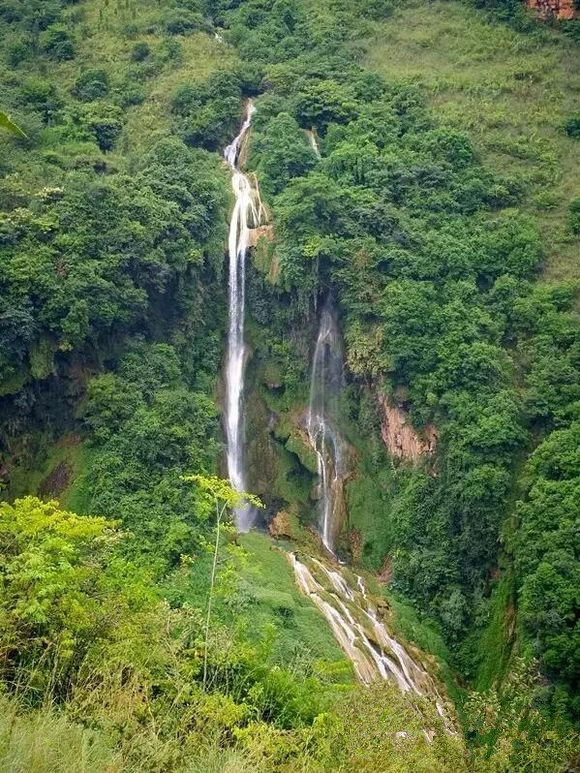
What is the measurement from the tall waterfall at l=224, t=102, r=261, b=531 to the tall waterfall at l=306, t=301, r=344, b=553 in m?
2.44

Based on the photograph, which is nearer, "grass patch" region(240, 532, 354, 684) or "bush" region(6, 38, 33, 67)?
"grass patch" region(240, 532, 354, 684)

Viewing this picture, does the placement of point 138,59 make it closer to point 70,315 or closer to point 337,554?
point 70,315

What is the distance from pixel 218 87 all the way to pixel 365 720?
1170 inches

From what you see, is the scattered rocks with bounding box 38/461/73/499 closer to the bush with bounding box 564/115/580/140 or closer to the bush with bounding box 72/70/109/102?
the bush with bounding box 72/70/109/102

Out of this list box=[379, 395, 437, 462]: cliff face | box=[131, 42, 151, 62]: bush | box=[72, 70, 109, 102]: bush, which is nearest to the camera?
box=[379, 395, 437, 462]: cliff face

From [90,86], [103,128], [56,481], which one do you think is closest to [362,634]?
[56,481]

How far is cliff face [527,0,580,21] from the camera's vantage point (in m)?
38.7

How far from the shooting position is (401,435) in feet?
74.0

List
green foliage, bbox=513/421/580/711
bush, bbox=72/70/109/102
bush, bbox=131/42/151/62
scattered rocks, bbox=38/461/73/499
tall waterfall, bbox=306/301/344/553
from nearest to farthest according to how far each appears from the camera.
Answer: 1. green foliage, bbox=513/421/580/711
2. scattered rocks, bbox=38/461/73/499
3. tall waterfall, bbox=306/301/344/553
4. bush, bbox=72/70/109/102
5. bush, bbox=131/42/151/62

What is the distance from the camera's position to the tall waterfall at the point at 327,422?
2366 centimetres

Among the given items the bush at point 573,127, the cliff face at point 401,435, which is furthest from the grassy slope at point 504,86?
the cliff face at point 401,435

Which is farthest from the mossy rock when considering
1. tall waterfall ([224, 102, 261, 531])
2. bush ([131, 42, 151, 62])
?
bush ([131, 42, 151, 62])

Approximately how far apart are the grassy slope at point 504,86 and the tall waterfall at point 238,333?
32.4 ft

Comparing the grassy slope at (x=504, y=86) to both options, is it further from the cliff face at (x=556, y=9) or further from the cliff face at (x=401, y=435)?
the cliff face at (x=401, y=435)
